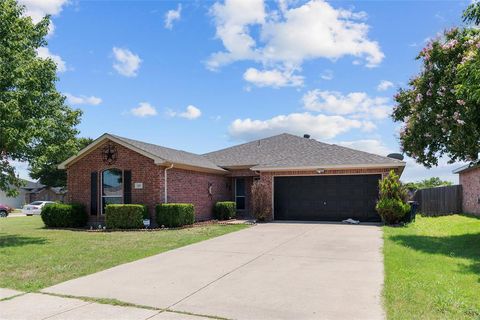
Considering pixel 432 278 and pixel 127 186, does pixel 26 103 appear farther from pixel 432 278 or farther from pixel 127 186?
pixel 432 278

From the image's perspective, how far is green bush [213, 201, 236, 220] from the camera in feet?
65.9

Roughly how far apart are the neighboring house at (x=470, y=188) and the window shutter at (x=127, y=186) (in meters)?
16.8

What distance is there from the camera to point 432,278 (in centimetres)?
689

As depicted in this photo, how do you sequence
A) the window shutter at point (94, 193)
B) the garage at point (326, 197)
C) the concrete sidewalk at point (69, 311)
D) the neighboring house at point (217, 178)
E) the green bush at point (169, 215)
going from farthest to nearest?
the garage at point (326, 197), the window shutter at point (94, 193), the neighboring house at point (217, 178), the green bush at point (169, 215), the concrete sidewalk at point (69, 311)

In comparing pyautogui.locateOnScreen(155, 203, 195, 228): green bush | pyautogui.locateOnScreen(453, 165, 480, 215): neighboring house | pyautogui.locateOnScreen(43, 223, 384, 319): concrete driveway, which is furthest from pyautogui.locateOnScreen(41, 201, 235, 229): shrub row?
pyautogui.locateOnScreen(453, 165, 480, 215): neighboring house

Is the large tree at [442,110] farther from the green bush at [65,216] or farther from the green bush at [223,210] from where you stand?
the green bush at [65,216]

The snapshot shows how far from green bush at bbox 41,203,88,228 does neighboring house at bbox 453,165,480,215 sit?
19.0 meters

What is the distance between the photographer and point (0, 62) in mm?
11695

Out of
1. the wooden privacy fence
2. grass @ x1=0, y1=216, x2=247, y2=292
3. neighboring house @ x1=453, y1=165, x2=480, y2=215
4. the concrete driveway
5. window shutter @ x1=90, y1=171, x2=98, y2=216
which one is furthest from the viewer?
the wooden privacy fence

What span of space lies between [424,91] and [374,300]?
856 centimetres

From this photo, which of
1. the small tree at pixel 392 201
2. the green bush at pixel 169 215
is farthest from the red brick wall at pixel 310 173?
the green bush at pixel 169 215

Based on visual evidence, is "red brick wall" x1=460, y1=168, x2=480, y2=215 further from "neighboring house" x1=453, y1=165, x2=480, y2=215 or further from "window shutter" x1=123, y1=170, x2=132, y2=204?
"window shutter" x1=123, y1=170, x2=132, y2=204

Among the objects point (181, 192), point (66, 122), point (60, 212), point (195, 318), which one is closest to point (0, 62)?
point (66, 122)

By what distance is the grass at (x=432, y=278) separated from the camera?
518 cm
